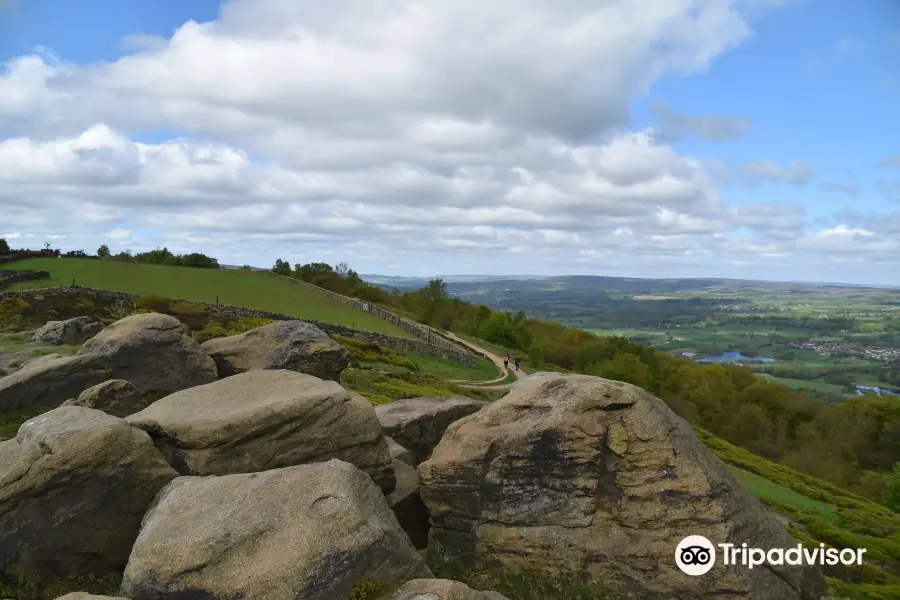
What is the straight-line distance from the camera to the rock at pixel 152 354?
79.0 ft

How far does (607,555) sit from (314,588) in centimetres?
672

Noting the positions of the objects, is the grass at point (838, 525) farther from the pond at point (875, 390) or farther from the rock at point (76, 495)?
the pond at point (875, 390)

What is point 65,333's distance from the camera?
34156 mm

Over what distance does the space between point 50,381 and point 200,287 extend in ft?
203

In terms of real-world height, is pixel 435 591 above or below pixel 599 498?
below

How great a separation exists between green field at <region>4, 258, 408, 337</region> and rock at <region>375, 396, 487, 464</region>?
4693cm

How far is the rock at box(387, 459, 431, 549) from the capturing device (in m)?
16.2

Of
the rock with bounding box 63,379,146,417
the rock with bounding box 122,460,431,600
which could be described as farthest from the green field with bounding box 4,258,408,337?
the rock with bounding box 122,460,431,600

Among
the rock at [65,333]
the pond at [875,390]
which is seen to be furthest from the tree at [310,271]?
the pond at [875,390]

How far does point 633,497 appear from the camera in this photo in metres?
13.0

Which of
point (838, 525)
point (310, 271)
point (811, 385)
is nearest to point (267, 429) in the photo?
point (838, 525)

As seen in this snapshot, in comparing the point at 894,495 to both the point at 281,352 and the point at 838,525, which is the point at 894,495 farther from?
the point at 281,352

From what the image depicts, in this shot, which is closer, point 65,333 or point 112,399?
point 112,399

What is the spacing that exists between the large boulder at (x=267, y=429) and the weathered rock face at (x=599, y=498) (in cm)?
203
